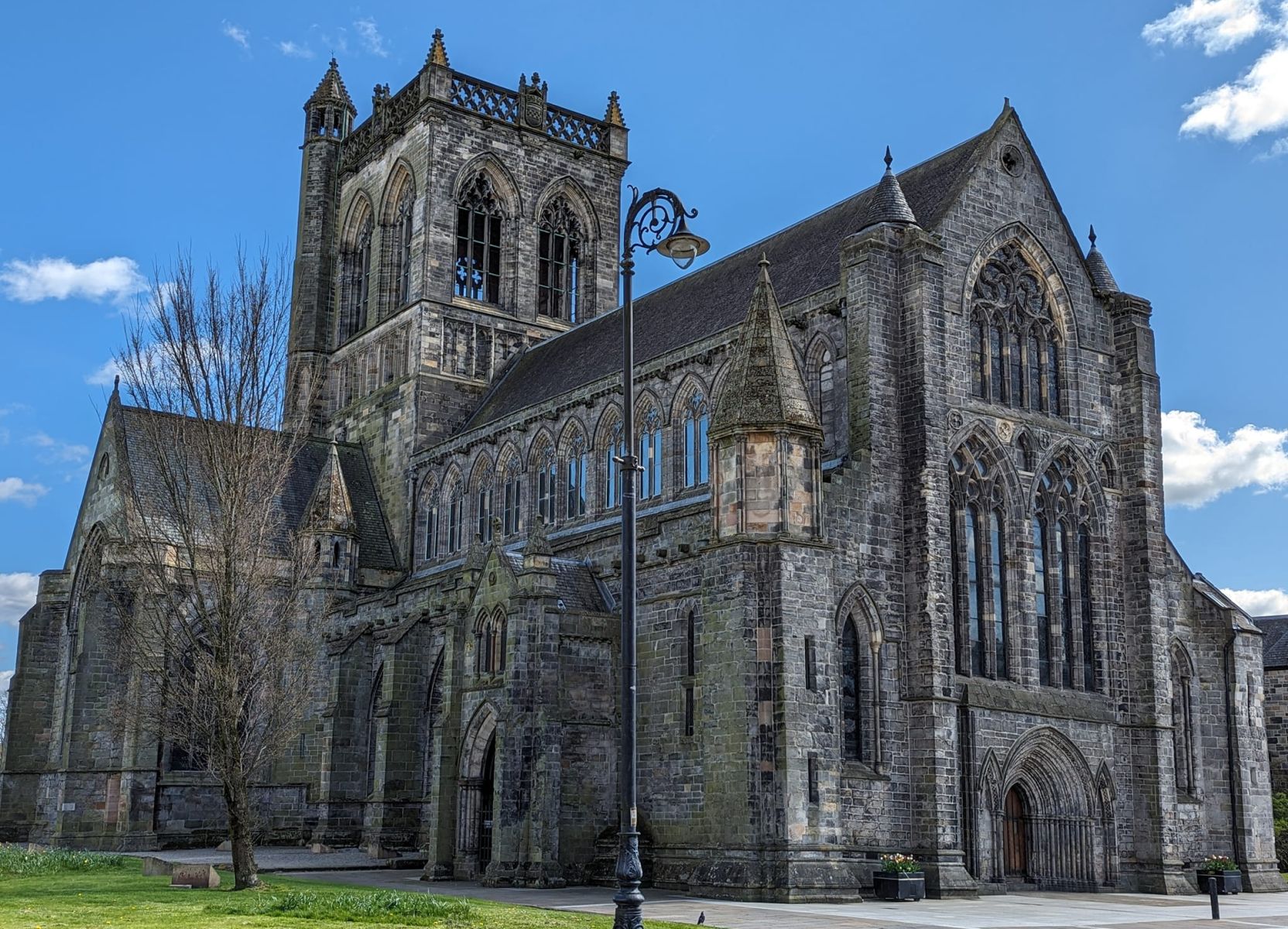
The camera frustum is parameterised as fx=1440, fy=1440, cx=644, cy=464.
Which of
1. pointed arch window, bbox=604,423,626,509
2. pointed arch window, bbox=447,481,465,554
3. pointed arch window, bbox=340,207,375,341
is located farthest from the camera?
pointed arch window, bbox=340,207,375,341

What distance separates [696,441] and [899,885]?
49.5 feet

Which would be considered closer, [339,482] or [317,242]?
[339,482]

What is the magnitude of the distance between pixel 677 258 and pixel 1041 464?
19934 mm

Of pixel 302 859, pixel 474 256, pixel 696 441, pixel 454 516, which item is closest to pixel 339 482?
pixel 454 516

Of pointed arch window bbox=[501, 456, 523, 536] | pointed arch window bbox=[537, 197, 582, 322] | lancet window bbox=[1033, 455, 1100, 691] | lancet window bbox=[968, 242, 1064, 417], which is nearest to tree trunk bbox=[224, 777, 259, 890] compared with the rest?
lancet window bbox=[1033, 455, 1100, 691]

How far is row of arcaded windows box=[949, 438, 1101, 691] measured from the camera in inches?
1387

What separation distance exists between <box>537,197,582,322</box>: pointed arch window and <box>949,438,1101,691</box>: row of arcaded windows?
29.3 meters

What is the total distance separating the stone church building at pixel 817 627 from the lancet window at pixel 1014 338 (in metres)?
0.10

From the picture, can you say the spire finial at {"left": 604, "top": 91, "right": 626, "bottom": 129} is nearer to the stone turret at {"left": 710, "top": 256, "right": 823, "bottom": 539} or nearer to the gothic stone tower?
the gothic stone tower

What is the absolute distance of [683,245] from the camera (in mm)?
20203

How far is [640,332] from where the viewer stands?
4728 centimetres

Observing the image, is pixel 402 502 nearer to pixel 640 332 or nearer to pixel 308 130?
pixel 640 332

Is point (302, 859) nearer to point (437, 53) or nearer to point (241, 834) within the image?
→ point (241, 834)

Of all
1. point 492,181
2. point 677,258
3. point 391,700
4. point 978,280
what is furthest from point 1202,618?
point 492,181
